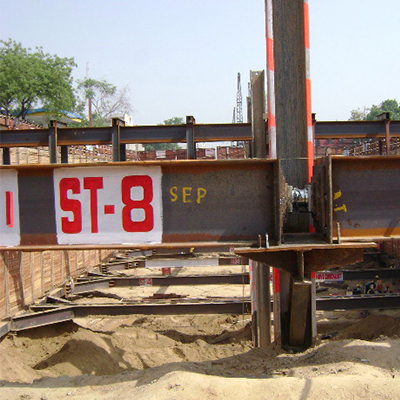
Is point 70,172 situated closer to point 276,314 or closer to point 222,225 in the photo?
point 222,225

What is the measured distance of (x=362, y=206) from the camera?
4367 millimetres

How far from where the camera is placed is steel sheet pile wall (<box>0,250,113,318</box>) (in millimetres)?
11297

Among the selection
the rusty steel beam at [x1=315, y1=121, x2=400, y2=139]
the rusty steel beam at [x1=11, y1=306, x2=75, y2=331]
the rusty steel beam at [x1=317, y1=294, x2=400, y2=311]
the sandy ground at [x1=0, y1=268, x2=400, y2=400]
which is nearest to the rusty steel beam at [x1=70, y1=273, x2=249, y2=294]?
the sandy ground at [x1=0, y1=268, x2=400, y2=400]

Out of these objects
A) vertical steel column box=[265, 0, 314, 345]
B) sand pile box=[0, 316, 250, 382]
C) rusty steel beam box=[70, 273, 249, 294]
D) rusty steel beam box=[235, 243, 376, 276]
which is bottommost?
sand pile box=[0, 316, 250, 382]

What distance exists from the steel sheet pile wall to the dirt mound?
848cm

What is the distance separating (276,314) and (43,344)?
268 inches

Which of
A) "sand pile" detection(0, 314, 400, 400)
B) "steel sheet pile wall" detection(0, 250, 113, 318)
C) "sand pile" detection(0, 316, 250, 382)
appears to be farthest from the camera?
"steel sheet pile wall" detection(0, 250, 113, 318)

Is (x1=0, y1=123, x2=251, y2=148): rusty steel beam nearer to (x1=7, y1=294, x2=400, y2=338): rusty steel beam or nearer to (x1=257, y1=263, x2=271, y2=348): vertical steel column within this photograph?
(x1=7, y1=294, x2=400, y2=338): rusty steel beam

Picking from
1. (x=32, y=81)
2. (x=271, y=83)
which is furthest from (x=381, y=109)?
(x=271, y=83)

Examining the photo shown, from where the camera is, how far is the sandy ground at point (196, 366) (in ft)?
14.1

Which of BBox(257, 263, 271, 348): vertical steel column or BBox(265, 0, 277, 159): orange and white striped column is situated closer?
BBox(265, 0, 277, 159): orange and white striped column

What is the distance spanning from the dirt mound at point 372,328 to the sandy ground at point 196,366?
0.02 meters

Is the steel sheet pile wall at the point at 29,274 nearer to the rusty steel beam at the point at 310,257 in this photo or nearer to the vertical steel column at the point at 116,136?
the vertical steel column at the point at 116,136

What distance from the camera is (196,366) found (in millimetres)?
5500
